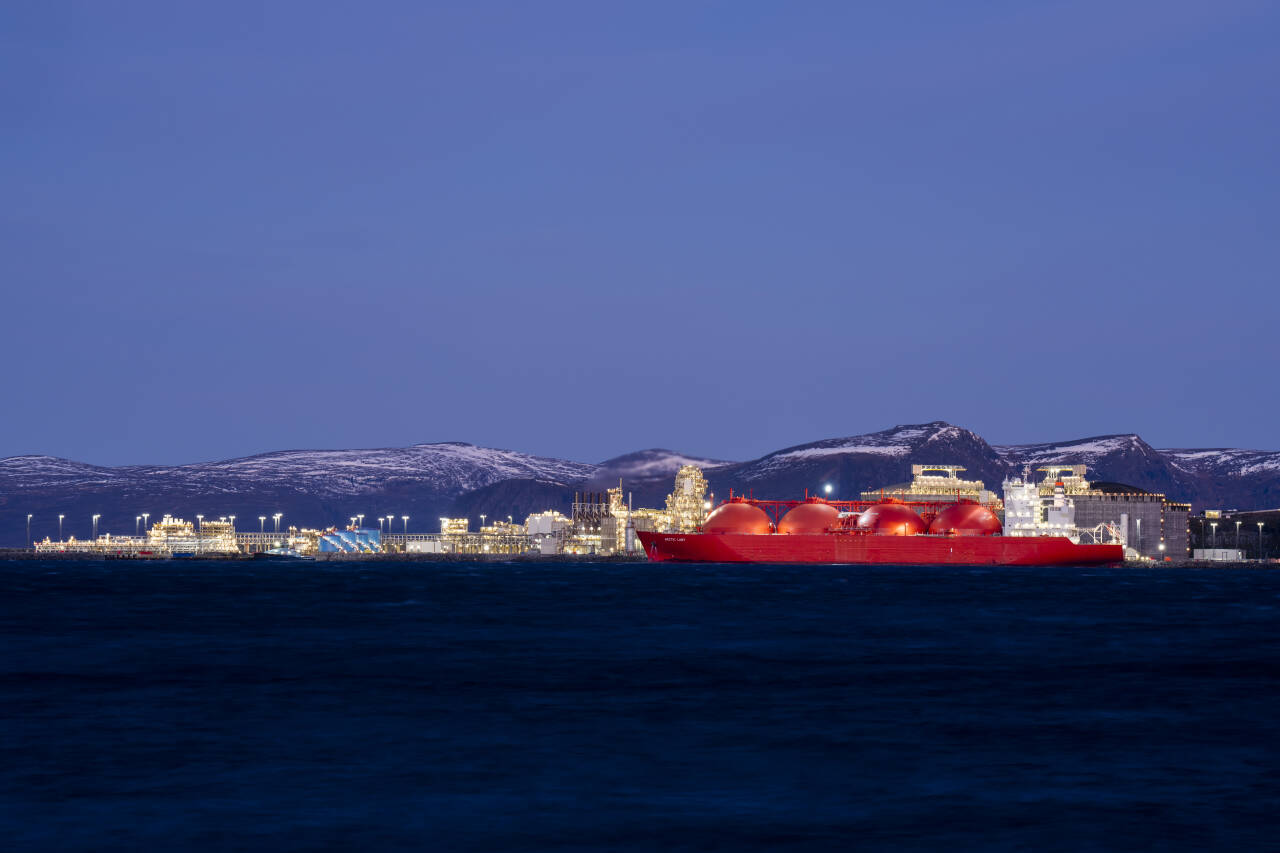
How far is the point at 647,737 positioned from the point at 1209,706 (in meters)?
16.1

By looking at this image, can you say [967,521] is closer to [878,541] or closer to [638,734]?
[878,541]

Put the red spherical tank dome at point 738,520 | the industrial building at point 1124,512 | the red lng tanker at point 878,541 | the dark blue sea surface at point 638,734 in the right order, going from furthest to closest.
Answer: the industrial building at point 1124,512
the red spherical tank dome at point 738,520
the red lng tanker at point 878,541
the dark blue sea surface at point 638,734

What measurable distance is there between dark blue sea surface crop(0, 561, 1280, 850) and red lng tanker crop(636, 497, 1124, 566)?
82.3 metres

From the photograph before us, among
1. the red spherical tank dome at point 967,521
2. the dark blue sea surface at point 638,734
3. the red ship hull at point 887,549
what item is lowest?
the dark blue sea surface at point 638,734

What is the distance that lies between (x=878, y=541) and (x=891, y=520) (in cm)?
474

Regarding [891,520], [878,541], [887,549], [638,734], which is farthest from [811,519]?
[638,734]

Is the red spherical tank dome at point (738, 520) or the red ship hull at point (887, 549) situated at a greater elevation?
the red spherical tank dome at point (738, 520)

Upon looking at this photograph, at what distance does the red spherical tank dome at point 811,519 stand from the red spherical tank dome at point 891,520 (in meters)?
3.20

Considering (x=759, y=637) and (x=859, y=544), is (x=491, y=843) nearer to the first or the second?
(x=759, y=637)

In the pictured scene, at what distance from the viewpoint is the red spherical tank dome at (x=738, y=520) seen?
159m

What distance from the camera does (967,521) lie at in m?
155

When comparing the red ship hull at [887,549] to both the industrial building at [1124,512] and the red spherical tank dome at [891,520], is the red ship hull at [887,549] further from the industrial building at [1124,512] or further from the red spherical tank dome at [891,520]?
the industrial building at [1124,512]

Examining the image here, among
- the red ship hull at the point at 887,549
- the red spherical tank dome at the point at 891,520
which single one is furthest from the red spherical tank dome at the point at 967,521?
the red spherical tank dome at the point at 891,520

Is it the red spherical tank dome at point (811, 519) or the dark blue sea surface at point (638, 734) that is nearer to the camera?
the dark blue sea surface at point (638, 734)
